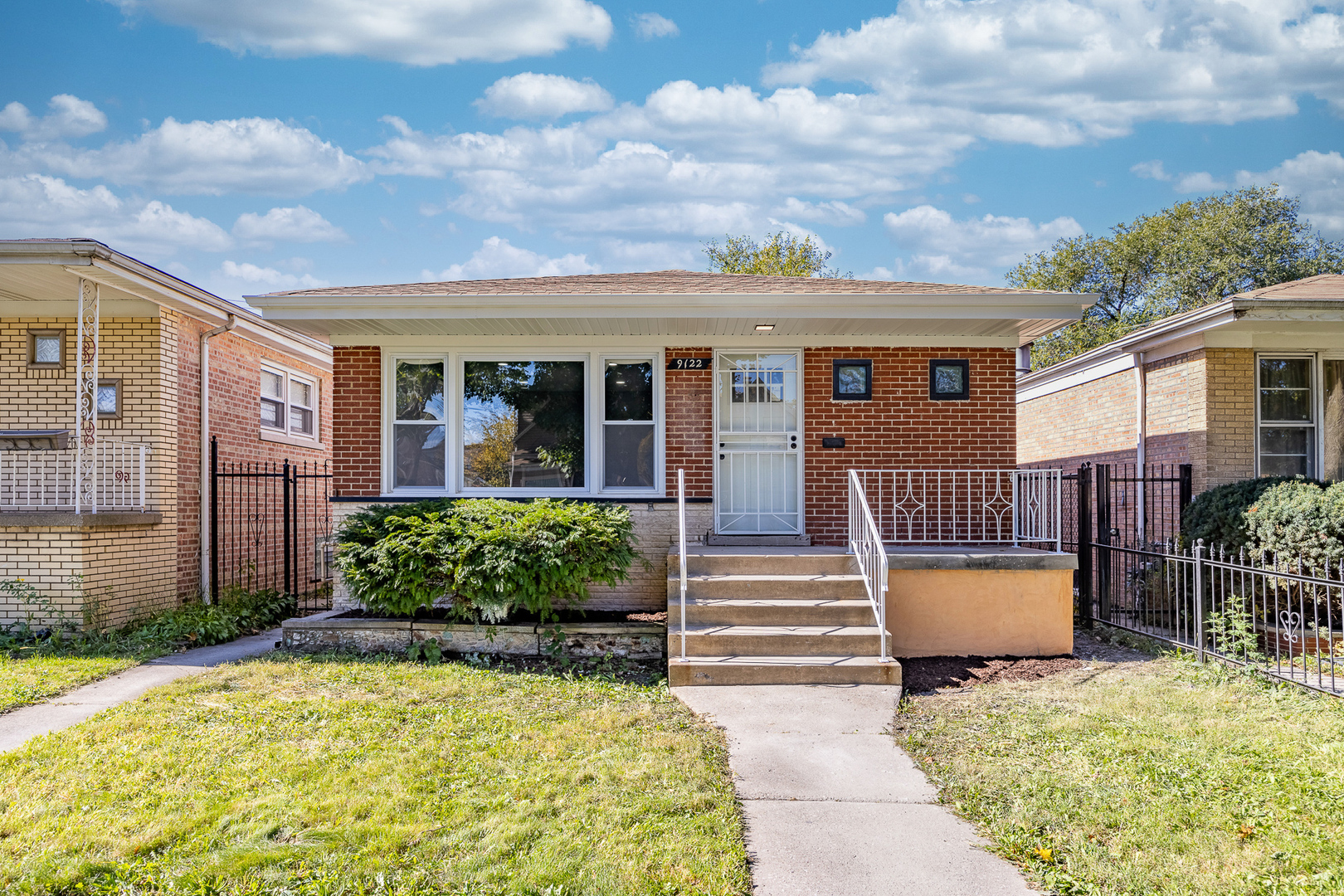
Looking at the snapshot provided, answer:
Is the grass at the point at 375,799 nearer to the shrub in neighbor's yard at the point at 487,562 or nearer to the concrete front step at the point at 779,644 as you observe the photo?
the concrete front step at the point at 779,644

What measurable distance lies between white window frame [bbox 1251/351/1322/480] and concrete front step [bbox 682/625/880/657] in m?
6.34

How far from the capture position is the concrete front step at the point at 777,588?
7293mm

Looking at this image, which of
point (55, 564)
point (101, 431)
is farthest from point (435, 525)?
point (101, 431)

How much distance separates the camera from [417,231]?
2358 centimetres

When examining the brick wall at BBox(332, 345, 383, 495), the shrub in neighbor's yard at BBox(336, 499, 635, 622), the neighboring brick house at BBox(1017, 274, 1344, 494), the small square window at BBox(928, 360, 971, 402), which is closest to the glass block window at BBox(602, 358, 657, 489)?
the shrub in neighbor's yard at BBox(336, 499, 635, 622)

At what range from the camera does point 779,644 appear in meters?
6.59

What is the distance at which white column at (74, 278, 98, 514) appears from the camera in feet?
26.1

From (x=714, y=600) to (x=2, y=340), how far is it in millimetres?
8689

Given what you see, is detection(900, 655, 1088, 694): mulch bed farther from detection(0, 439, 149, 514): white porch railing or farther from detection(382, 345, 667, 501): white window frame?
detection(0, 439, 149, 514): white porch railing

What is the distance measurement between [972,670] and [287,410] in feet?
32.8

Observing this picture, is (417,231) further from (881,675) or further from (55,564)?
(881,675)

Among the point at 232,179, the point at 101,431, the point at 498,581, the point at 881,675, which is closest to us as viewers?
the point at 881,675

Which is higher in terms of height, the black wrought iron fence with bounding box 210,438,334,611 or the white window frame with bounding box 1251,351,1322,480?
the white window frame with bounding box 1251,351,1322,480

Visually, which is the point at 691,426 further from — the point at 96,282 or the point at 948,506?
the point at 96,282
